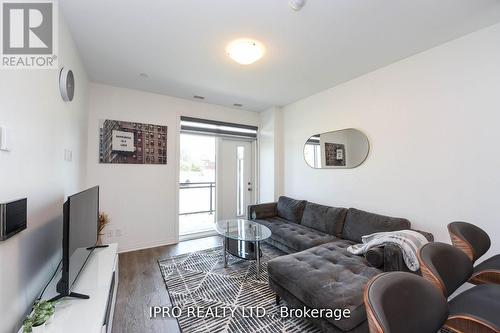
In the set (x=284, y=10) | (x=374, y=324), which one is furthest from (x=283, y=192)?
(x=374, y=324)

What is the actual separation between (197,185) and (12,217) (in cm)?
449

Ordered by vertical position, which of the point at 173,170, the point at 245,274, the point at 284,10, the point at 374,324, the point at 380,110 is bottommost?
the point at 245,274

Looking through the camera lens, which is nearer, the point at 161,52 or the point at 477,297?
the point at 477,297

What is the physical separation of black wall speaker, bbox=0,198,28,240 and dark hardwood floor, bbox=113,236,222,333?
47.6 inches

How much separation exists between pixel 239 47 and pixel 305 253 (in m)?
2.28

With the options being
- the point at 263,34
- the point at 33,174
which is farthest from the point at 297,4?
the point at 33,174

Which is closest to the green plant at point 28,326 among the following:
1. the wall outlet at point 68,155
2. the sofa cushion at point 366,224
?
the wall outlet at point 68,155

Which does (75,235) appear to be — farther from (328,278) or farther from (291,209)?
(291,209)

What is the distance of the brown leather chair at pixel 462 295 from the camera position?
104 centimetres

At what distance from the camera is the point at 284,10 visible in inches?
69.2

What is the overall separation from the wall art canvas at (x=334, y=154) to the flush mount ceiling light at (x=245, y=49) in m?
1.90

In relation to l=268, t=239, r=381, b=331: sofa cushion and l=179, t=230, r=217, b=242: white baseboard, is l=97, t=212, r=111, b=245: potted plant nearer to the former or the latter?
l=179, t=230, r=217, b=242: white baseboard

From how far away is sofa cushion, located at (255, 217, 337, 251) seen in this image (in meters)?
2.73

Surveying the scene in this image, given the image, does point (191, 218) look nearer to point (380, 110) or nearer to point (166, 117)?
point (166, 117)
